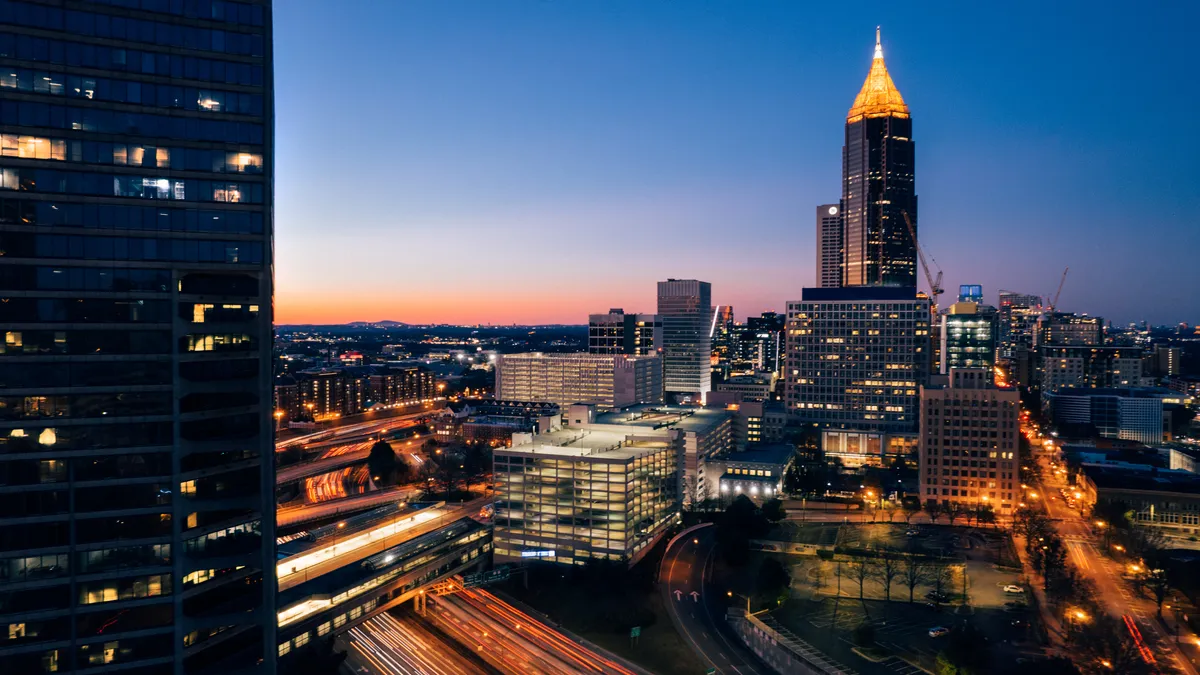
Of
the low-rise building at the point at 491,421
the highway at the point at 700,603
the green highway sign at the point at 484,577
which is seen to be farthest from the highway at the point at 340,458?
the highway at the point at 700,603

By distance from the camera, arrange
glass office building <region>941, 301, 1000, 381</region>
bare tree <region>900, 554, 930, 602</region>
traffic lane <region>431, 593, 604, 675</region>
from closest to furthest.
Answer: traffic lane <region>431, 593, 604, 675</region>
bare tree <region>900, 554, 930, 602</region>
glass office building <region>941, 301, 1000, 381</region>

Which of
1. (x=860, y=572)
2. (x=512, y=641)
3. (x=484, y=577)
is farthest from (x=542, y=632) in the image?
(x=860, y=572)

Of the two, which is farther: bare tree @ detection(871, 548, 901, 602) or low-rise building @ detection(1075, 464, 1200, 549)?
low-rise building @ detection(1075, 464, 1200, 549)

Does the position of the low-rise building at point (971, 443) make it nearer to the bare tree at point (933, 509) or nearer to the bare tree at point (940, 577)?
the bare tree at point (933, 509)

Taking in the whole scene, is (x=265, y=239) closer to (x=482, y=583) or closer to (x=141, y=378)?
(x=141, y=378)

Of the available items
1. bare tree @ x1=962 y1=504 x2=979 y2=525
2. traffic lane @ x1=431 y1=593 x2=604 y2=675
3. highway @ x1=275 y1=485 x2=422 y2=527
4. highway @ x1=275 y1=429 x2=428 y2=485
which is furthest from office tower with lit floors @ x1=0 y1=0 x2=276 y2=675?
bare tree @ x1=962 y1=504 x2=979 y2=525

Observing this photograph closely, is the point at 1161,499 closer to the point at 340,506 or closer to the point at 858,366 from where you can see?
the point at 858,366

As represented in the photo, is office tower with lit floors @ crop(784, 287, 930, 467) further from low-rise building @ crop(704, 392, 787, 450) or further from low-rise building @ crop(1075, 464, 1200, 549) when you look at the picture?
low-rise building @ crop(1075, 464, 1200, 549)
